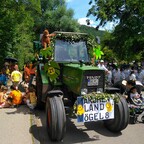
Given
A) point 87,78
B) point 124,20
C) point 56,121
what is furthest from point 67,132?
point 124,20

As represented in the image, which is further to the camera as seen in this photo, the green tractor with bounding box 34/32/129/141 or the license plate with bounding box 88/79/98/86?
the license plate with bounding box 88/79/98/86

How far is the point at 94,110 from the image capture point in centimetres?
748

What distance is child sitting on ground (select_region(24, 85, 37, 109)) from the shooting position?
11.0 meters

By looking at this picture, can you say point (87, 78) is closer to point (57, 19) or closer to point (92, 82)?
point (92, 82)

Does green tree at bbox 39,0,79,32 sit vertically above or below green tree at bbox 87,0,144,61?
above

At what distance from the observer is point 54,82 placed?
29.8 ft

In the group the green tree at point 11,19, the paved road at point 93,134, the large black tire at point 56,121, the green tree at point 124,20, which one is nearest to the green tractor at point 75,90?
the large black tire at point 56,121

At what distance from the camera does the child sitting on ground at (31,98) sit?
434 inches

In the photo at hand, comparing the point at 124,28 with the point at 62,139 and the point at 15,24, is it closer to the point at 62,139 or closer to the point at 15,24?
the point at 15,24

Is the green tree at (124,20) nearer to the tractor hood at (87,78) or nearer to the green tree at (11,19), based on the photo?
the green tree at (11,19)

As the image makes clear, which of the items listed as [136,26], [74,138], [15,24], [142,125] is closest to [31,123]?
[74,138]

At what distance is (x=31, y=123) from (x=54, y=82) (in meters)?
1.31

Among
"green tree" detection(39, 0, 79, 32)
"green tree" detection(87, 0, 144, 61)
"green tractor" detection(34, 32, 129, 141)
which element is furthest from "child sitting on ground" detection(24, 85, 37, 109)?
"green tree" detection(39, 0, 79, 32)

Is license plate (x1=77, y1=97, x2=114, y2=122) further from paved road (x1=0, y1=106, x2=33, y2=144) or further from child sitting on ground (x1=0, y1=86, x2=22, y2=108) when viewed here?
child sitting on ground (x1=0, y1=86, x2=22, y2=108)
